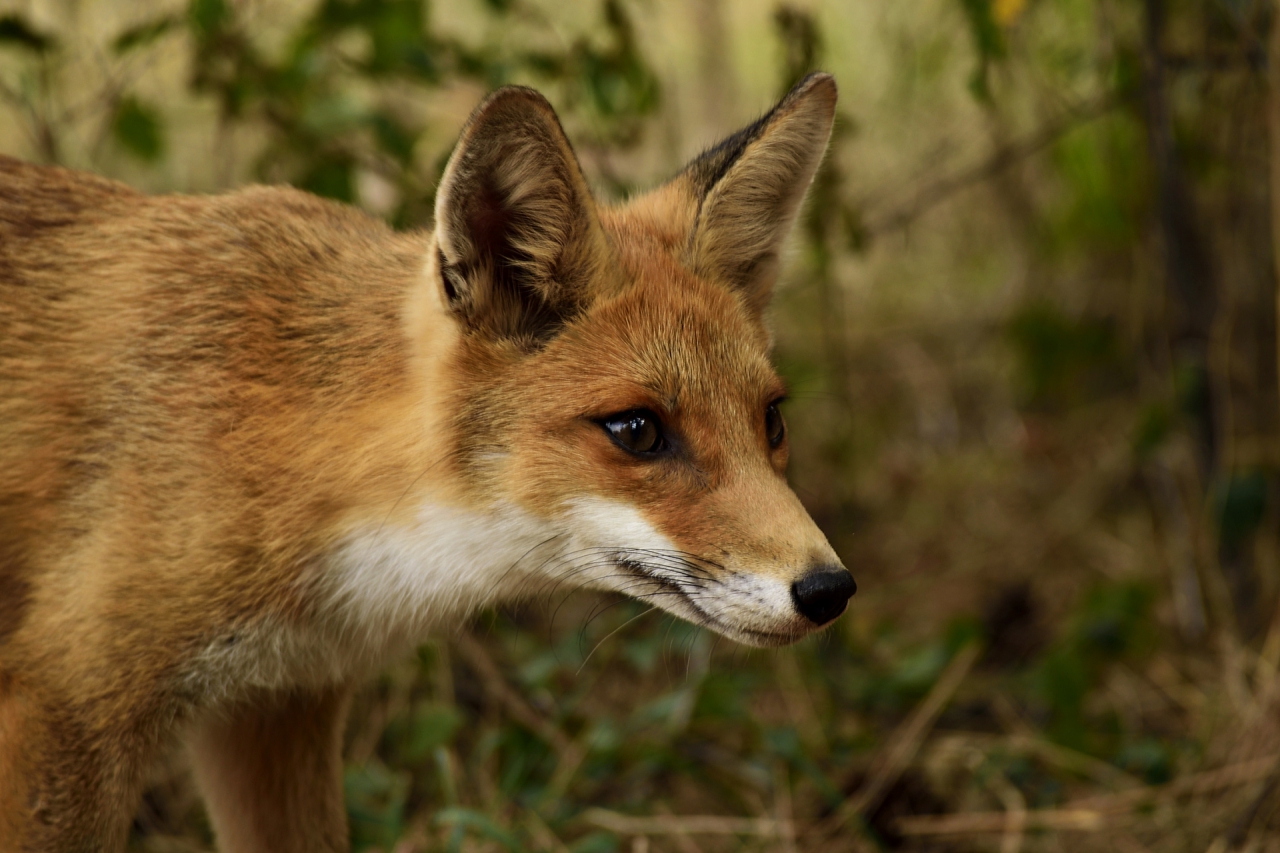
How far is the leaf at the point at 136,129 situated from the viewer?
4.84m

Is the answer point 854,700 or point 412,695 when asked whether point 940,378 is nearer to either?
point 854,700

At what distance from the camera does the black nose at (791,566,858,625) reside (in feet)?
9.31

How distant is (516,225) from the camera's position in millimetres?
3240

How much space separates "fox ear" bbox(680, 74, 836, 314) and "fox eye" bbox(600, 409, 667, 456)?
0.66 metres

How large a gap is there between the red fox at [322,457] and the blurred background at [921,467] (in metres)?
0.63

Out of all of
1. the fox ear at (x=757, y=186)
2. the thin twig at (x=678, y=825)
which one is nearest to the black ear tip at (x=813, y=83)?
the fox ear at (x=757, y=186)

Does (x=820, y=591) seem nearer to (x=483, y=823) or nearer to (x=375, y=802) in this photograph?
(x=483, y=823)

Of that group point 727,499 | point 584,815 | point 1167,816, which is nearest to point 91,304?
point 727,499

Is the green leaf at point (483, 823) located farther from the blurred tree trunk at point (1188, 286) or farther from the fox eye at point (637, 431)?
the blurred tree trunk at point (1188, 286)

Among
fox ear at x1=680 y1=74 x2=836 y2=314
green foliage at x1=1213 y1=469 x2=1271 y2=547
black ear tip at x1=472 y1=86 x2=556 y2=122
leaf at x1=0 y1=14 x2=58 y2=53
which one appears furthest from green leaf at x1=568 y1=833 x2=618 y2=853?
leaf at x1=0 y1=14 x2=58 y2=53

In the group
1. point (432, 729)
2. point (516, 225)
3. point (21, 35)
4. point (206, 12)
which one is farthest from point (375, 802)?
point (21, 35)

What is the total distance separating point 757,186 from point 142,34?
2.46 meters

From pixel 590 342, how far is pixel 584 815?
7.61 feet

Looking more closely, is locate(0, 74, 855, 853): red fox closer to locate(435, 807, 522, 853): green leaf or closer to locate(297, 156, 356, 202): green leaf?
locate(435, 807, 522, 853): green leaf
